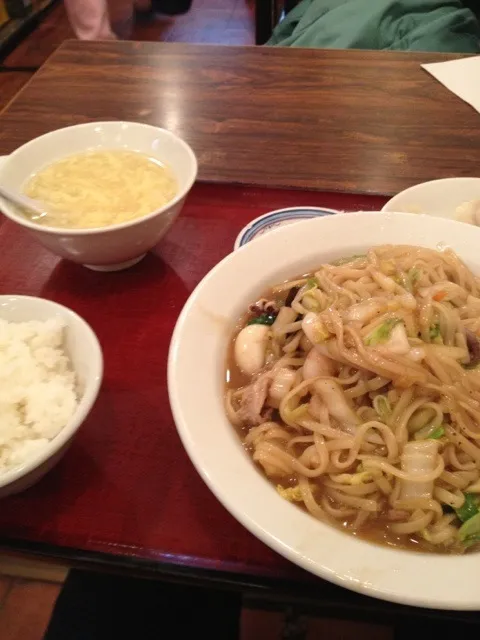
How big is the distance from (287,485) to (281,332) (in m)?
0.38

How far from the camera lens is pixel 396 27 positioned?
3.23 m

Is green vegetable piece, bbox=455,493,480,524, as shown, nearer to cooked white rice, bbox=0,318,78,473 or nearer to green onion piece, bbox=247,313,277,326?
green onion piece, bbox=247,313,277,326

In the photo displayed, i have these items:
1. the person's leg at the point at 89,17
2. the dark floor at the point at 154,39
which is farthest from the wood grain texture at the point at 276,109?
the person's leg at the point at 89,17

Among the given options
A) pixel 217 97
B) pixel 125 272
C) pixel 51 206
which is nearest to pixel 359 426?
pixel 125 272

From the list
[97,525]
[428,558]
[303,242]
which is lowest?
[97,525]

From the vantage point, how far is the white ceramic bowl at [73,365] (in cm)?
104

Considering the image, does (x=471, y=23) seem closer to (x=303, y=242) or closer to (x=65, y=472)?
(x=303, y=242)

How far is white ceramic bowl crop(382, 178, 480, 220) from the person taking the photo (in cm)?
184

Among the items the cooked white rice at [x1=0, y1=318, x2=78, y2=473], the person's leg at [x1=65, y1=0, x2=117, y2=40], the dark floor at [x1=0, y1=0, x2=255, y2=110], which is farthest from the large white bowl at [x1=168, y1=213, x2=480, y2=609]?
the dark floor at [x1=0, y1=0, x2=255, y2=110]

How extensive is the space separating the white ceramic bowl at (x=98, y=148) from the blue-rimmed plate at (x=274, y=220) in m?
0.25

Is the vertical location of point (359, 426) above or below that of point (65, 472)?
above

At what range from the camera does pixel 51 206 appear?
1645 mm

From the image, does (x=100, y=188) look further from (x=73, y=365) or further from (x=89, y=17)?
(x=89, y=17)

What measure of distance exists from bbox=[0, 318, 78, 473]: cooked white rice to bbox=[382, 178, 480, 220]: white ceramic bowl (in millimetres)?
1193
